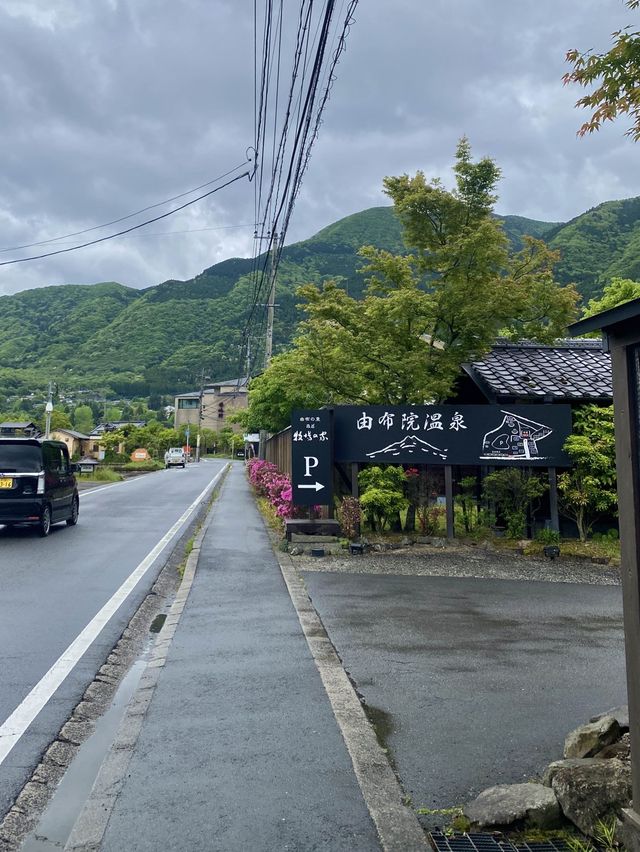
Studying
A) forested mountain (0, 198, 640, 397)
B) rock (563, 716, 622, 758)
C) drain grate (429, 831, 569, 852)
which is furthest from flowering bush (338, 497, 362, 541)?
forested mountain (0, 198, 640, 397)

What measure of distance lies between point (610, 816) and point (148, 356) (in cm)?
12193

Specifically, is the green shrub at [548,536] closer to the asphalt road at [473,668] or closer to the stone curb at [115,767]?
the asphalt road at [473,668]

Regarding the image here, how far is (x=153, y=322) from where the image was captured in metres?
114

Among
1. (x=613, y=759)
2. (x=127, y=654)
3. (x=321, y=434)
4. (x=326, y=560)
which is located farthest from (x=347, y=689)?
(x=321, y=434)

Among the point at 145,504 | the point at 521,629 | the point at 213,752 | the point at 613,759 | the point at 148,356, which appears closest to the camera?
the point at 613,759

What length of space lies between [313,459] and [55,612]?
20.5 ft

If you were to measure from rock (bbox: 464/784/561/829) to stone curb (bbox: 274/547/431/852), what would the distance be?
1.05 ft

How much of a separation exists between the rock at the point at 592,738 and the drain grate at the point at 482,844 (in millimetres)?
691

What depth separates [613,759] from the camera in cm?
333

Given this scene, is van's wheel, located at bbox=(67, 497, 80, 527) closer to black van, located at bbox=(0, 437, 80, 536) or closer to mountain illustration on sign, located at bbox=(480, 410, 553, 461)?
black van, located at bbox=(0, 437, 80, 536)

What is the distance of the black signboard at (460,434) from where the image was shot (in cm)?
1256

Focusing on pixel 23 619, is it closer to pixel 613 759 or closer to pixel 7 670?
pixel 7 670

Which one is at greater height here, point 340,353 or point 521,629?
point 340,353

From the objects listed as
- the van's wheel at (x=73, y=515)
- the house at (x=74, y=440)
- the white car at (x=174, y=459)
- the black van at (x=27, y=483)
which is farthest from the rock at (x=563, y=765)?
the house at (x=74, y=440)
